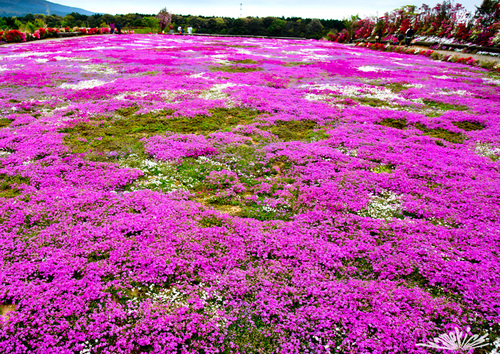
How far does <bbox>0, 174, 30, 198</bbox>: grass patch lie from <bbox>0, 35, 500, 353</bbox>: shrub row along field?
6 centimetres

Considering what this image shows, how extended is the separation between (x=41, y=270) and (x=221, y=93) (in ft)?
52.3

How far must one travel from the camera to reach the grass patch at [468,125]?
14203 mm

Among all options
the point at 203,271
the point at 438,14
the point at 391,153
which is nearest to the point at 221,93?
the point at 391,153

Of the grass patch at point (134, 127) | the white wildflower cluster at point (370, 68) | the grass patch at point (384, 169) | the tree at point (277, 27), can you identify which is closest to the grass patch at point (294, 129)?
the grass patch at point (134, 127)

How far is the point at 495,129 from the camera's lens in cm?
1366

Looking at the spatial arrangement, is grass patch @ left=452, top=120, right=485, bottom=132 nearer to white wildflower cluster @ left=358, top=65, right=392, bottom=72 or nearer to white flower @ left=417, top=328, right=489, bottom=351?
white flower @ left=417, top=328, right=489, bottom=351

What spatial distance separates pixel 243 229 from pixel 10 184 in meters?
7.56

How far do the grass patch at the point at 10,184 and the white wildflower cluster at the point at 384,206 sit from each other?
10.3 meters

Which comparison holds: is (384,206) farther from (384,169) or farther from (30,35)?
(30,35)

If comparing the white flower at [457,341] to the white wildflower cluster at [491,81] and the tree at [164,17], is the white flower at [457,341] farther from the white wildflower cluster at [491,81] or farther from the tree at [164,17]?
the tree at [164,17]

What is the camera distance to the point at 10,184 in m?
8.46

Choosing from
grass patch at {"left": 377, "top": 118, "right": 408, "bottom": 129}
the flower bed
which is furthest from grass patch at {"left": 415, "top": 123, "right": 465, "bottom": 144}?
the flower bed

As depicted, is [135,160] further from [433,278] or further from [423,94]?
[423,94]

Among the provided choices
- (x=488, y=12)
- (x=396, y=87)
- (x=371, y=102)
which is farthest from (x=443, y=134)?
(x=488, y=12)
